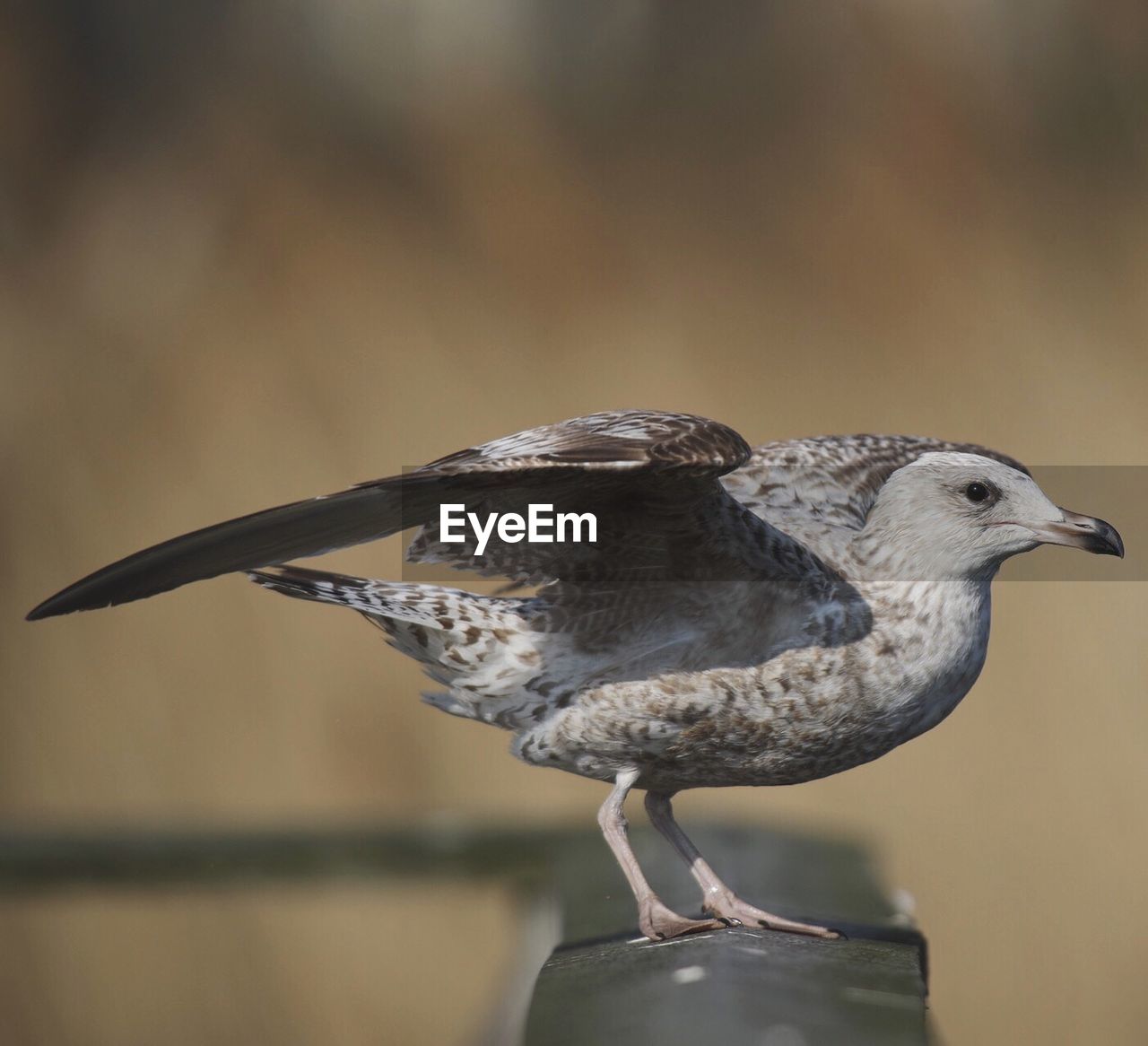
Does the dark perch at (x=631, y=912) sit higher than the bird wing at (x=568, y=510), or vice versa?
the bird wing at (x=568, y=510)

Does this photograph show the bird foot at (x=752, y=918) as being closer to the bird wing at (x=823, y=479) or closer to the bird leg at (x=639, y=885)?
the bird leg at (x=639, y=885)

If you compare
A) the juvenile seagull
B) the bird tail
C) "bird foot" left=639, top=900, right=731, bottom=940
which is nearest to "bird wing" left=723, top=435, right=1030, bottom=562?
the juvenile seagull

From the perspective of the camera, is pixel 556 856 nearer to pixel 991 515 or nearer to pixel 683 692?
pixel 683 692

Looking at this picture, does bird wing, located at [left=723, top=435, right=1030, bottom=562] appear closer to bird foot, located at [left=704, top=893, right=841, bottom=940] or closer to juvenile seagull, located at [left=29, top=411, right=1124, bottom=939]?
juvenile seagull, located at [left=29, top=411, right=1124, bottom=939]

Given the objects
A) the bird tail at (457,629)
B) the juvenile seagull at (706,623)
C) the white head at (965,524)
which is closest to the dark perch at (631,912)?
the juvenile seagull at (706,623)

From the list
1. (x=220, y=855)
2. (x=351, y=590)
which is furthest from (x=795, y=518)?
(x=220, y=855)

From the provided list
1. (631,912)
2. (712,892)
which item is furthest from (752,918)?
(631,912)
